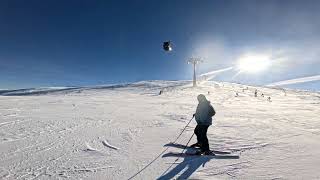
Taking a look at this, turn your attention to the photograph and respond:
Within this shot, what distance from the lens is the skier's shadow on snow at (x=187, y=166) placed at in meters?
7.02

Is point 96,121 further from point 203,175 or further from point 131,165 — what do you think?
point 203,175

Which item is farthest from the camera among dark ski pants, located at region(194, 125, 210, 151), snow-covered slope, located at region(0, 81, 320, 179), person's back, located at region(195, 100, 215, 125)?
person's back, located at region(195, 100, 215, 125)

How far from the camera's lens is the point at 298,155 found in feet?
29.2

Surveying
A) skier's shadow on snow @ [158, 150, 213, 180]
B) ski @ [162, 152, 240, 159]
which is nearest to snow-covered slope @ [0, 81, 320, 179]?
skier's shadow on snow @ [158, 150, 213, 180]

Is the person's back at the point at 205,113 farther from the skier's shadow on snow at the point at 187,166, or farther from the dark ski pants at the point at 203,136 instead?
the skier's shadow on snow at the point at 187,166

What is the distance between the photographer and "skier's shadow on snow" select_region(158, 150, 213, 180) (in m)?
7.02

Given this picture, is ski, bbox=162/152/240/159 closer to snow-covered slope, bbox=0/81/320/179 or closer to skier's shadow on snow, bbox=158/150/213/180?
skier's shadow on snow, bbox=158/150/213/180

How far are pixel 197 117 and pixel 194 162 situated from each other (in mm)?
1739

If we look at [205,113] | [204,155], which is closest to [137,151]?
[204,155]

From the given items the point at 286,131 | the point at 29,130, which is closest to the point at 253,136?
the point at 286,131

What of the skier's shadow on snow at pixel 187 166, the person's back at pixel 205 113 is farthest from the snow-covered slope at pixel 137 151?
the person's back at pixel 205 113

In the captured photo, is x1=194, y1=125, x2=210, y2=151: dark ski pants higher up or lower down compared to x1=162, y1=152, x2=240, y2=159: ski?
higher up

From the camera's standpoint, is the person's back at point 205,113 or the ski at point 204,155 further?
the person's back at point 205,113

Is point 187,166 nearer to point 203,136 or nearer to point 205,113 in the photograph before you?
point 203,136
